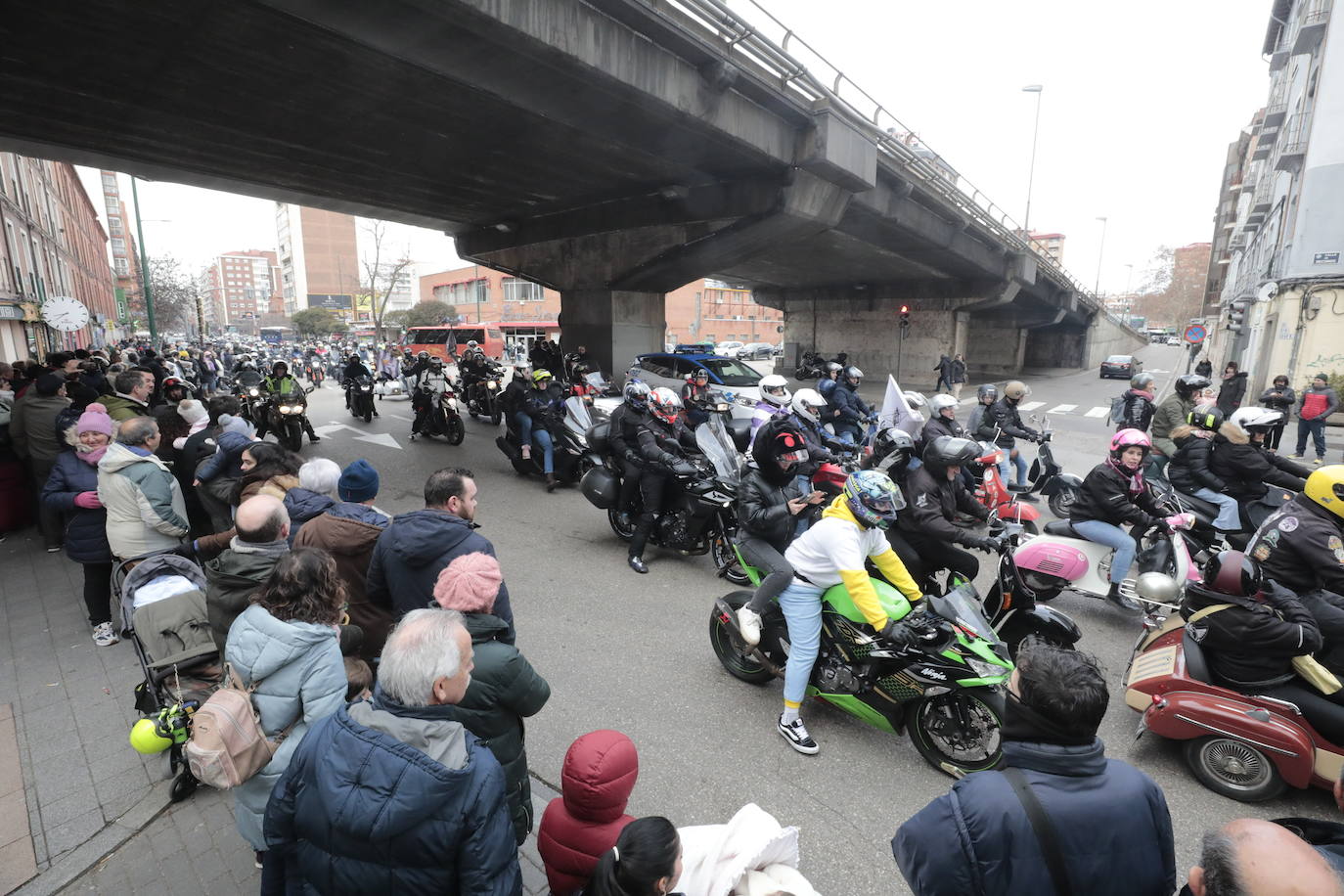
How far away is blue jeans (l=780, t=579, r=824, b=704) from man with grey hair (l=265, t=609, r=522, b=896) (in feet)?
7.53

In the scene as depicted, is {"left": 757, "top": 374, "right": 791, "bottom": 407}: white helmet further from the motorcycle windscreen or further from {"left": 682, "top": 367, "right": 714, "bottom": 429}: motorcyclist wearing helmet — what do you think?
the motorcycle windscreen

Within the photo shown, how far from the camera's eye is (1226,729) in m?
3.39

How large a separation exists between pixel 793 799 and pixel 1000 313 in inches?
1587

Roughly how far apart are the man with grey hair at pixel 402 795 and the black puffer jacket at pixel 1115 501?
525 centimetres

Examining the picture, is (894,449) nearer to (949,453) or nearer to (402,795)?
(949,453)

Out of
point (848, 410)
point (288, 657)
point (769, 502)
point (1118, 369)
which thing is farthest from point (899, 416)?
point (1118, 369)

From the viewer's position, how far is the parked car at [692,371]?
50.6ft

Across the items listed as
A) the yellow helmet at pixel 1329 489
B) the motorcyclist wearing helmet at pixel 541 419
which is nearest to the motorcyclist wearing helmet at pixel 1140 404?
the yellow helmet at pixel 1329 489

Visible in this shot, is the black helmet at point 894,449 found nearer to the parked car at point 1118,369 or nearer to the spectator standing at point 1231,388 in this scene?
the spectator standing at point 1231,388

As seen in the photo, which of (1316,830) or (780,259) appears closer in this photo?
(1316,830)

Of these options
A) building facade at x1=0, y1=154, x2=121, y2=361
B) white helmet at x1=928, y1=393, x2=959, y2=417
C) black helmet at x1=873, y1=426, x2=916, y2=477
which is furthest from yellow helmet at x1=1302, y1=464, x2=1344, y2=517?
building facade at x1=0, y1=154, x2=121, y2=361

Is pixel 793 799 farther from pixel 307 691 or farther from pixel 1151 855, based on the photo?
pixel 307 691

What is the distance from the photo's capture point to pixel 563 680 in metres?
4.60

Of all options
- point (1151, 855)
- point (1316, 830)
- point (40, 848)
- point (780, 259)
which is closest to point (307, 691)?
point (40, 848)
